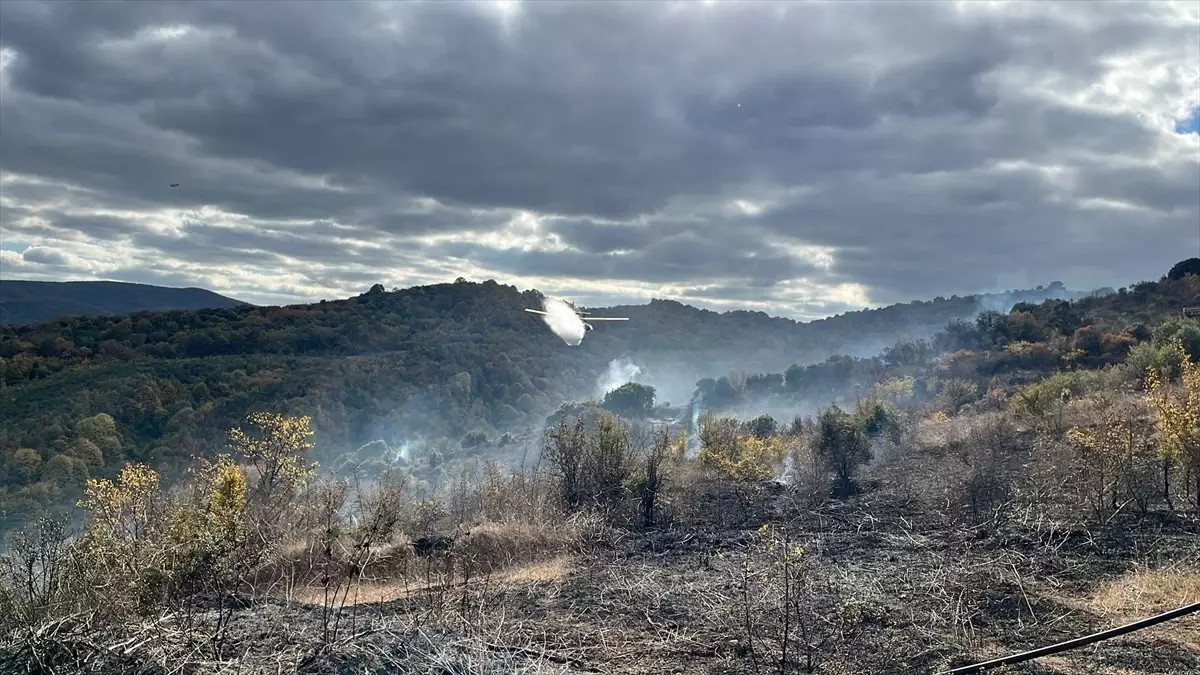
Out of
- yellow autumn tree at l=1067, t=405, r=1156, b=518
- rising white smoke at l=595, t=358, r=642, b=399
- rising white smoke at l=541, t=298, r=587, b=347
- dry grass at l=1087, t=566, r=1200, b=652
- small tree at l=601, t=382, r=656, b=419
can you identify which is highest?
rising white smoke at l=541, t=298, r=587, b=347

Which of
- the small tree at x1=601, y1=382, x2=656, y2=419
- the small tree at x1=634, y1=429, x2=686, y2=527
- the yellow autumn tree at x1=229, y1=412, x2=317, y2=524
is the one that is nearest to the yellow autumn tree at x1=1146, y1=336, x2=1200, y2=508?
the small tree at x1=634, y1=429, x2=686, y2=527

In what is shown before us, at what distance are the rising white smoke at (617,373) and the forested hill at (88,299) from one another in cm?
3726

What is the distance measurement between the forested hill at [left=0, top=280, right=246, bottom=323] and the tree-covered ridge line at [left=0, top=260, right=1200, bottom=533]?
17.4m

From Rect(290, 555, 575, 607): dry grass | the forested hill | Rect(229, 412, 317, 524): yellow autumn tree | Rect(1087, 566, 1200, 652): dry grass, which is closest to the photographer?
Rect(1087, 566, 1200, 652): dry grass

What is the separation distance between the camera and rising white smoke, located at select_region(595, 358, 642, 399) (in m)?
88.5

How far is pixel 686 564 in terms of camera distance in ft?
33.2

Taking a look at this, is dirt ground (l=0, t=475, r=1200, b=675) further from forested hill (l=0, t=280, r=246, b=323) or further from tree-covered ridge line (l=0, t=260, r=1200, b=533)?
forested hill (l=0, t=280, r=246, b=323)

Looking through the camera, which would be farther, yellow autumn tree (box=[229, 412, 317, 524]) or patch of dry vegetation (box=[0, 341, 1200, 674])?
yellow autumn tree (box=[229, 412, 317, 524])

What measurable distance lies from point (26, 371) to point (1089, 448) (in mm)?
57828

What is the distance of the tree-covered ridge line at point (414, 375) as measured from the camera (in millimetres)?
40000

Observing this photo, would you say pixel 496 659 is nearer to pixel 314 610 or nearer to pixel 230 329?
pixel 314 610

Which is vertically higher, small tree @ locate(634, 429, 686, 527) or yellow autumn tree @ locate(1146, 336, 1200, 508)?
yellow autumn tree @ locate(1146, 336, 1200, 508)

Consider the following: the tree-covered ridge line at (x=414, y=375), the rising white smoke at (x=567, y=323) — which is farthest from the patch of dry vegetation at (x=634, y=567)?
the tree-covered ridge line at (x=414, y=375)

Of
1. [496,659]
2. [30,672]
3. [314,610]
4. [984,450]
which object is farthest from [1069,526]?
[30,672]
